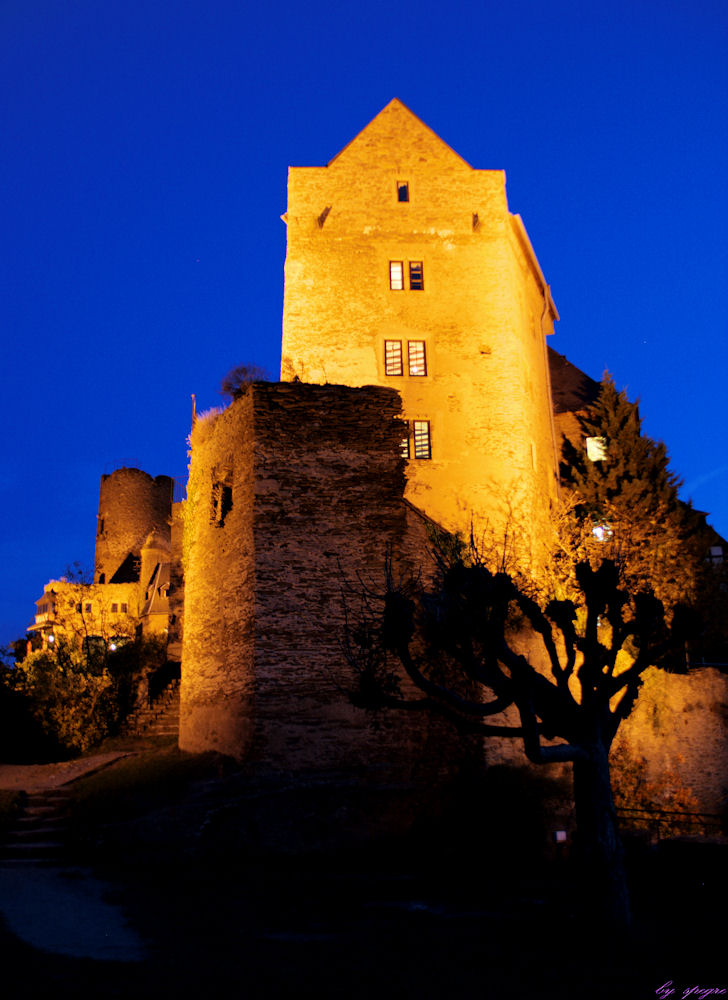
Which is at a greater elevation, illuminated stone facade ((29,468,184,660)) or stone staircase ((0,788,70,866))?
illuminated stone facade ((29,468,184,660))

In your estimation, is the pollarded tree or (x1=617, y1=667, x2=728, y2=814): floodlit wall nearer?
the pollarded tree

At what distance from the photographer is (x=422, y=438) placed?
24.3 meters

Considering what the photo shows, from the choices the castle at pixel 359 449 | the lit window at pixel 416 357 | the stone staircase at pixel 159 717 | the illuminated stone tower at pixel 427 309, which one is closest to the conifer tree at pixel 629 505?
the castle at pixel 359 449

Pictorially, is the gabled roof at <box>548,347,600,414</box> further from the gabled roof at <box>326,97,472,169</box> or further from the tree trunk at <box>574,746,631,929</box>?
the tree trunk at <box>574,746,631,929</box>

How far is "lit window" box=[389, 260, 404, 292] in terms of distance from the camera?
25.8m

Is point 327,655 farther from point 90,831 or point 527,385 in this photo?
point 527,385

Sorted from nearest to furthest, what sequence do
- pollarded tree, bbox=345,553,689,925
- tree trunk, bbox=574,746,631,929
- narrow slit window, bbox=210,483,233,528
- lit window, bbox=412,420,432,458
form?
tree trunk, bbox=574,746,631,929
pollarded tree, bbox=345,553,689,925
narrow slit window, bbox=210,483,233,528
lit window, bbox=412,420,432,458

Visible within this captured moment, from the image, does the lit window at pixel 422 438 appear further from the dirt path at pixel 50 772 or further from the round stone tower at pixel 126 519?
the round stone tower at pixel 126 519

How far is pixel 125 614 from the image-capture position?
1447 inches

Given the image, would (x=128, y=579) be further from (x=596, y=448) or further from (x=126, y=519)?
(x=596, y=448)

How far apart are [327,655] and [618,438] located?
18957mm

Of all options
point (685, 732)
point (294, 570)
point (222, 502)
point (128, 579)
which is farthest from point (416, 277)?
point (128, 579)

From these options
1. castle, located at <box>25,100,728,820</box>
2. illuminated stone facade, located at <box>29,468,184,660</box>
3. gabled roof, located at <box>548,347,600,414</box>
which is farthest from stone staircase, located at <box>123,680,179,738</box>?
gabled roof, located at <box>548,347,600,414</box>

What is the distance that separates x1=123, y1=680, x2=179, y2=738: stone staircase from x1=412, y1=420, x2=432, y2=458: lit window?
10.4 metres
